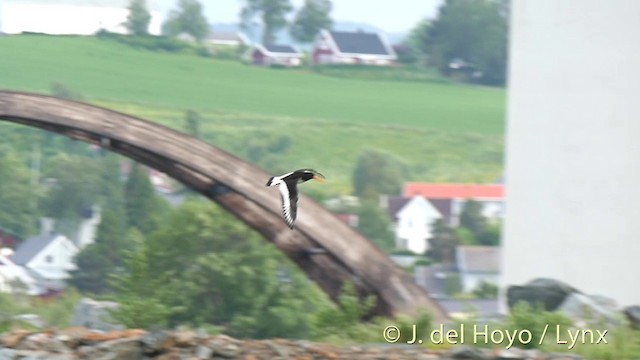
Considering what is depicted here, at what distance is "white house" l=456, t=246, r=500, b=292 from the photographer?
12.4m

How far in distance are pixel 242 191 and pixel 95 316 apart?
1356 millimetres

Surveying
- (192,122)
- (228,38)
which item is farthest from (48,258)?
(228,38)

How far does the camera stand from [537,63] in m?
10.5

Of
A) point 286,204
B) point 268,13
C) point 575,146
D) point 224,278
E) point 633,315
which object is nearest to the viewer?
point 286,204

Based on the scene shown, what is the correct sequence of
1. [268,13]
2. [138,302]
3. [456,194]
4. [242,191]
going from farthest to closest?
[456,194] < [268,13] < [242,191] < [138,302]

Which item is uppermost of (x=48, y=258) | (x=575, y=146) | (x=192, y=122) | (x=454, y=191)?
(x=192, y=122)

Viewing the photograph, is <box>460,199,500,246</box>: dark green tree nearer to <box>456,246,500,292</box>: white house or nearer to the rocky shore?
<box>456,246,500,292</box>: white house

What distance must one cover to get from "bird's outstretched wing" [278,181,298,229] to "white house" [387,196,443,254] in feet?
28.4

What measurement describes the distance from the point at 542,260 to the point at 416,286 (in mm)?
2109

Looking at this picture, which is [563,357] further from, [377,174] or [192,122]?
[192,122]

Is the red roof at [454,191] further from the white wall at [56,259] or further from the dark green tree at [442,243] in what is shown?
the white wall at [56,259]

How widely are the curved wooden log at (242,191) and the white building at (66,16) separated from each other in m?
3.54

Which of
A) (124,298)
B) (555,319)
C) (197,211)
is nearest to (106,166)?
(197,211)

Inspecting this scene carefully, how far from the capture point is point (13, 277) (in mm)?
11234
